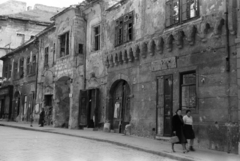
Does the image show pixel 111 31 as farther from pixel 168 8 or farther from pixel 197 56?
pixel 197 56

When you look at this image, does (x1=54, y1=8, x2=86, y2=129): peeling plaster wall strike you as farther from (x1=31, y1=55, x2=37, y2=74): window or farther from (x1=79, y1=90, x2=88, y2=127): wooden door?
(x1=31, y1=55, x2=37, y2=74): window

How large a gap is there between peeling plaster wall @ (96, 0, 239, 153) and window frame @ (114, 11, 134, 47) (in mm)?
335

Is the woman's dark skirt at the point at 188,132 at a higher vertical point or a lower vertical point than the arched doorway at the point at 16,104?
lower

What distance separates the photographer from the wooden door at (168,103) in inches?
576

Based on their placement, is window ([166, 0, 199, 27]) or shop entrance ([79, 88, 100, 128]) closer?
window ([166, 0, 199, 27])

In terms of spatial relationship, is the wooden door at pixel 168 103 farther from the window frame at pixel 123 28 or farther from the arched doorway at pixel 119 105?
the window frame at pixel 123 28

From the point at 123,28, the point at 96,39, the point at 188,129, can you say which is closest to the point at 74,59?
the point at 96,39

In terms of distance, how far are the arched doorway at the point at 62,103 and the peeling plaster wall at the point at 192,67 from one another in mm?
7421

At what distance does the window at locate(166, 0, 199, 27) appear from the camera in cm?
1369

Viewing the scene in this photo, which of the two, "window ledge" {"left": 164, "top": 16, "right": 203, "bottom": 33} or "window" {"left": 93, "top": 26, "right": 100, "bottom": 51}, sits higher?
"window" {"left": 93, "top": 26, "right": 100, "bottom": 51}

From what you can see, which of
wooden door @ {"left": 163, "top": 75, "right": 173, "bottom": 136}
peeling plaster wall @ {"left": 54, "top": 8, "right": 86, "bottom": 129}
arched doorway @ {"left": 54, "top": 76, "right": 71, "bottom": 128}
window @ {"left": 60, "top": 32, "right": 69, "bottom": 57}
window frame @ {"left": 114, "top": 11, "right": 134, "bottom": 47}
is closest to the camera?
wooden door @ {"left": 163, "top": 75, "right": 173, "bottom": 136}

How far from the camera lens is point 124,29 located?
61.6ft

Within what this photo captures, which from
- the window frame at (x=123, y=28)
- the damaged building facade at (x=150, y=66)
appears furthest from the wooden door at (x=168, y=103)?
the window frame at (x=123, y=28)

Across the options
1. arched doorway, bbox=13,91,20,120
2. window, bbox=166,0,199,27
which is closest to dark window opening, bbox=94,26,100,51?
window, bbox=166,0,199,27
